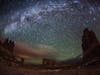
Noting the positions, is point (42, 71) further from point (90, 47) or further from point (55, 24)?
point (55, 24)

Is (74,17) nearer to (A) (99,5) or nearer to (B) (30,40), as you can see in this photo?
(A) (99,5)

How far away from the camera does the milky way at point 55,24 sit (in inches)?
44.1

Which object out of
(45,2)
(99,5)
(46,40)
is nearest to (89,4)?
(99,5)

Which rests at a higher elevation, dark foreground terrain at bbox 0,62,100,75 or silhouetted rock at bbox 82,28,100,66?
silhouetted rock at bbox 82,28,100,66

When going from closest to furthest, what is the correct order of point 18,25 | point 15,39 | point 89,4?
point 15,39 → point 18,25 → point 89,4

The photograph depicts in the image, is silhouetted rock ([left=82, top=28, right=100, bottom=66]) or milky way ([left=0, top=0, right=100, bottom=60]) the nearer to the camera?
silhouetted rock ([left=82, top=28, right=100, bottom=66])

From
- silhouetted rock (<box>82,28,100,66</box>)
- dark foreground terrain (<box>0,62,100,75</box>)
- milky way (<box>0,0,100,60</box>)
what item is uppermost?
milky way (<box>0,0,100,60</box>)

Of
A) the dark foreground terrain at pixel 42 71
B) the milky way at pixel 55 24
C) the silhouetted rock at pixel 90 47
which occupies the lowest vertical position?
the dark foreground terrain at pixel 42 71

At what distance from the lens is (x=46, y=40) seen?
3.76ft

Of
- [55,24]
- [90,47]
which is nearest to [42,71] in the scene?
[90,47]

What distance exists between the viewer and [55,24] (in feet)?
4.10

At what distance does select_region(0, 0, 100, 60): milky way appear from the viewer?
1121mm

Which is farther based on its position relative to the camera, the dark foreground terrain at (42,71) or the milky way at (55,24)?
the milky way at (55,24)

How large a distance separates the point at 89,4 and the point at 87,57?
0.43 meters
